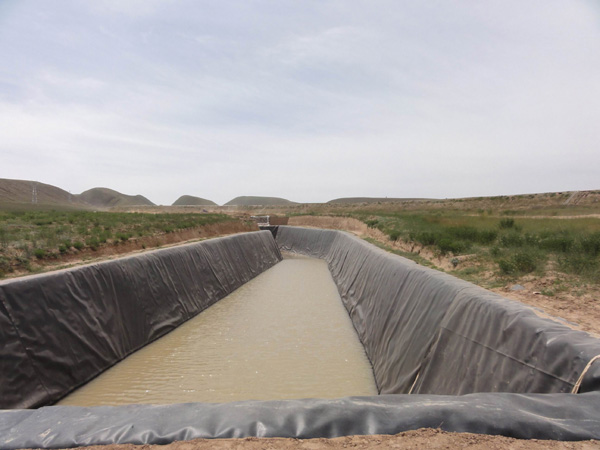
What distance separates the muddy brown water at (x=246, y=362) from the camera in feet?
21.7

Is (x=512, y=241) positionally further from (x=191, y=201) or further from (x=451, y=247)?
(x=191, y=201)

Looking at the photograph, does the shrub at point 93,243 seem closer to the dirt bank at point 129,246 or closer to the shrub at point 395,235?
the dirt bank at point 129,246

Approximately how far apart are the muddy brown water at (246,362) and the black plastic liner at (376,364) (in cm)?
43

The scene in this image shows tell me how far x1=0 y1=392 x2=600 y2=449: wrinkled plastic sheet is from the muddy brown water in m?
3.67

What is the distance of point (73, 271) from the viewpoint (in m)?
7.25

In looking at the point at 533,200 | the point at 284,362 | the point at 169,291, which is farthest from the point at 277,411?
the point at 533,200

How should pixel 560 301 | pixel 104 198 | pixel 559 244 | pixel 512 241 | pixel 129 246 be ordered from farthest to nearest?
pixel 104 198 → pixel 129 246 → pixel 512 241 → pixel 559 244 → pixel 560 301

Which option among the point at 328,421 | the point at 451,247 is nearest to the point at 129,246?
the point at 451,247

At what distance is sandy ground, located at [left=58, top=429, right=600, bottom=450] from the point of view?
2531 millimetres

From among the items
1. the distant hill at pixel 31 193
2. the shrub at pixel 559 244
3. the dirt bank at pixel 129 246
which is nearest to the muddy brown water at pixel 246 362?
the dirt bank at pixel 129 246

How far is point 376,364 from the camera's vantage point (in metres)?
7.47

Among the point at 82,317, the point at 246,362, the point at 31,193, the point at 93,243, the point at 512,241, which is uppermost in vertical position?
the point at 31,193

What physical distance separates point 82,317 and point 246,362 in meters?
3.49

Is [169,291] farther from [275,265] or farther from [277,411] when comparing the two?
[275,265]
